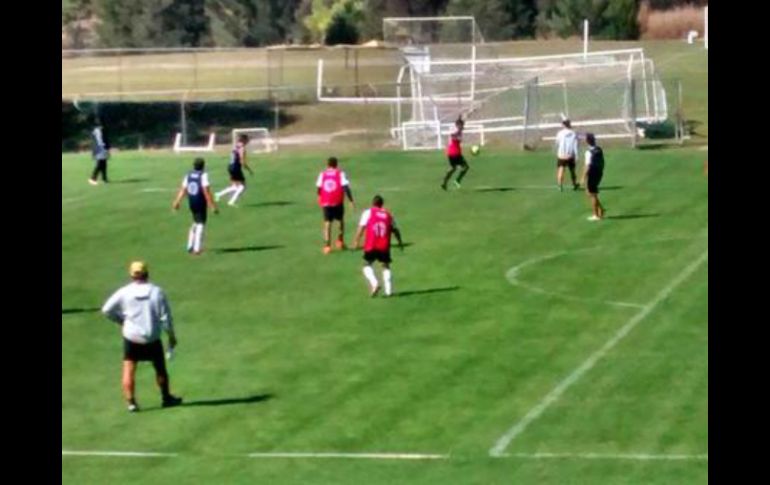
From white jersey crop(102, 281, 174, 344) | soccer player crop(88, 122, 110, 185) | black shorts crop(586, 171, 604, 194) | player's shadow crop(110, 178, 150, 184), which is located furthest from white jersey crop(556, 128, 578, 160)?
white jersey crop(102, 281, 174, 344)

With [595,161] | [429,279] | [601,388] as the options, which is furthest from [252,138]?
[601,388]

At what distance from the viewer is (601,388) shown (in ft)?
72.5

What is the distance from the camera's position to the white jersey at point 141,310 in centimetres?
1991

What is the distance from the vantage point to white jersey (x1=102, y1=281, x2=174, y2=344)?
19.9 meters

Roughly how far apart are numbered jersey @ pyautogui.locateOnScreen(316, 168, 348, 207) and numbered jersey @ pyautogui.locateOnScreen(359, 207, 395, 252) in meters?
5.37

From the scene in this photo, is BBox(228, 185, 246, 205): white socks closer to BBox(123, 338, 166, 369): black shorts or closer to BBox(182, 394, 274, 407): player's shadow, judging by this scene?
BBox(182, 394, 274, 407): player's shadow

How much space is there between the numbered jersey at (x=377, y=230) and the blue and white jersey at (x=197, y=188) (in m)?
5.87

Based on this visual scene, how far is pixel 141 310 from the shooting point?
785 inches

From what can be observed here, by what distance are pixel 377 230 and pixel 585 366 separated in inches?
224

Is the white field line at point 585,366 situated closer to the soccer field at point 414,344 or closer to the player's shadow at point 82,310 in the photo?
the soccer field at point 414,344

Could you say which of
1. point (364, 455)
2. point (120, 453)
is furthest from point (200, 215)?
point (364, 455)
